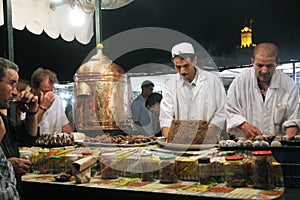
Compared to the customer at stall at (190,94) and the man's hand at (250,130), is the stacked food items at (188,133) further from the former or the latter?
the customer at stall at (190,94)

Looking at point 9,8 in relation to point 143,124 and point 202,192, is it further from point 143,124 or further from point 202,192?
point 143,124

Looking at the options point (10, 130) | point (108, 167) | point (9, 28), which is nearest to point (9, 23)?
point (9, 28)

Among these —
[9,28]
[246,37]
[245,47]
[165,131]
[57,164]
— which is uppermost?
[246,37]

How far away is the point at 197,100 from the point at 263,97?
0.60 m

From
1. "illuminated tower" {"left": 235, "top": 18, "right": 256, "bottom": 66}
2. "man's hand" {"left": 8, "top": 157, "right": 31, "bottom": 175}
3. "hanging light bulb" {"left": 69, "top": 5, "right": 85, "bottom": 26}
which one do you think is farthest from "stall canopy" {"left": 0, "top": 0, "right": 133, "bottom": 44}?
"illuminated tower" {"left": 235, "top": 18, "right": 256, "bottom": 66}

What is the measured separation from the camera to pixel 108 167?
6.47ft

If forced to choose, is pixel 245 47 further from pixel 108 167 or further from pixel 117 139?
pixel 108 167

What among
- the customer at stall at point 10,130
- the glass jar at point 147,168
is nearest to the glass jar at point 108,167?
the glass jar at point 147,168

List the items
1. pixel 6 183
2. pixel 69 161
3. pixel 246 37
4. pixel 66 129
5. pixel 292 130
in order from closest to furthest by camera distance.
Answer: pixel 6 183
pixel 69 161
pixel 292 130
pixel 66 129
pixel 246 37

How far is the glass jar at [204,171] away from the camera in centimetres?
174

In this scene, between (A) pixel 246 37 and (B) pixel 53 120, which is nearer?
(B) pixel 53 120

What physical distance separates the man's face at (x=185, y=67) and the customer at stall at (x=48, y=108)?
114cm

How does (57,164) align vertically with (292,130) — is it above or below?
below

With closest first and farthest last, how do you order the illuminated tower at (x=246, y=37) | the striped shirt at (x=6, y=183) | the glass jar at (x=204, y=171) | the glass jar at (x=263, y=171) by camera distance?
1. the striped shirt at (x=6, y=183)
2. the glass jar at (x=263, y=171)
3. the glass jar at (x=204, y=171)
4. the illuminated tower at (x=246, y=37)
